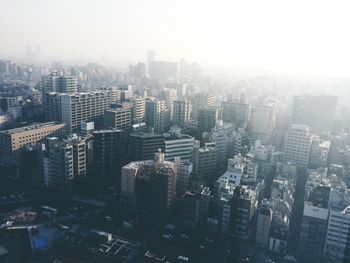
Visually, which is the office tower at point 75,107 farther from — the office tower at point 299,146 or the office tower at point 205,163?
the office tower at point 299,146

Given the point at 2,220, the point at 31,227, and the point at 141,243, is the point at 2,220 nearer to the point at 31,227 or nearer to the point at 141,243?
the point at 31,227

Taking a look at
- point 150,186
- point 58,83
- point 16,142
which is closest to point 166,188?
point 150,186

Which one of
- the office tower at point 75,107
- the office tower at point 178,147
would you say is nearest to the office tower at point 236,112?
the office tower at point 178,147

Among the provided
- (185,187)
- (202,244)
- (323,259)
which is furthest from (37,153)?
(323,259)

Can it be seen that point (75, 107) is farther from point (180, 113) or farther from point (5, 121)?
point (180, 113)

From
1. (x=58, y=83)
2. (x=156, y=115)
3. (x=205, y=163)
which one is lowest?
(x=205, y=163)

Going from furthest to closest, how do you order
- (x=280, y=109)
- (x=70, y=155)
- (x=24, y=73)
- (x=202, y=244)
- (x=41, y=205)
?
A: (x=24, y=73) → (x=280, y=109) → (x=70, y=155) → (x=41, y=205) → (x=202, y=244)
